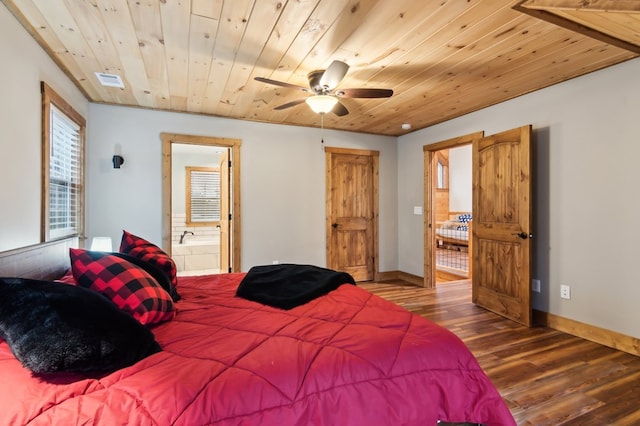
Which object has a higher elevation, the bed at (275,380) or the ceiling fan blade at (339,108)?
the ceiling fan blade at (339,108)

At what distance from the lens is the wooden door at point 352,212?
5.11 meters

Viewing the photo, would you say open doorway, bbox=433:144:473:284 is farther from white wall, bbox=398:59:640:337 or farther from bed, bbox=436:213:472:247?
white wall, bbox=398:59:640:337

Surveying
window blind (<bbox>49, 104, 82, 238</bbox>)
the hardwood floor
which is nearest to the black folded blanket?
the hardwood floor

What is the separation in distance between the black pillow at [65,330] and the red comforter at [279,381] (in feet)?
0.16

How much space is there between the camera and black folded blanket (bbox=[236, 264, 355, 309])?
192 cm

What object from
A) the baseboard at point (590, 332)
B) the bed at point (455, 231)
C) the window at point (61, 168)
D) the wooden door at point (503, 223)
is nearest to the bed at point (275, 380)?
the window at point (61, 168)

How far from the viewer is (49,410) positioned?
2.99ft

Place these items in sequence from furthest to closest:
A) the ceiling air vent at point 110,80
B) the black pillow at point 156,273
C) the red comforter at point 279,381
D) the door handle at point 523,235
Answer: the door handle at point 523,235
the ceiling air vent at point 110,80
the black pillow at point 156,273
the red comforter at point 279,381

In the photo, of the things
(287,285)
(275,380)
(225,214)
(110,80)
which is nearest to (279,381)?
(275,380)

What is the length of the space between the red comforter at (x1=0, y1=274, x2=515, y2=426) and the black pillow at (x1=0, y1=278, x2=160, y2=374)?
49 millimetres

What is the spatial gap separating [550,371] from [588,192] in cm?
170

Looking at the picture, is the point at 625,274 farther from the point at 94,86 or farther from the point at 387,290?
the point at 94,86

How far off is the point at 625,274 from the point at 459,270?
11.2 ft

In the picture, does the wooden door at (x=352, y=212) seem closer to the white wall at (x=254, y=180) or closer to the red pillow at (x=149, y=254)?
the white wall at (x=254, y=180)
